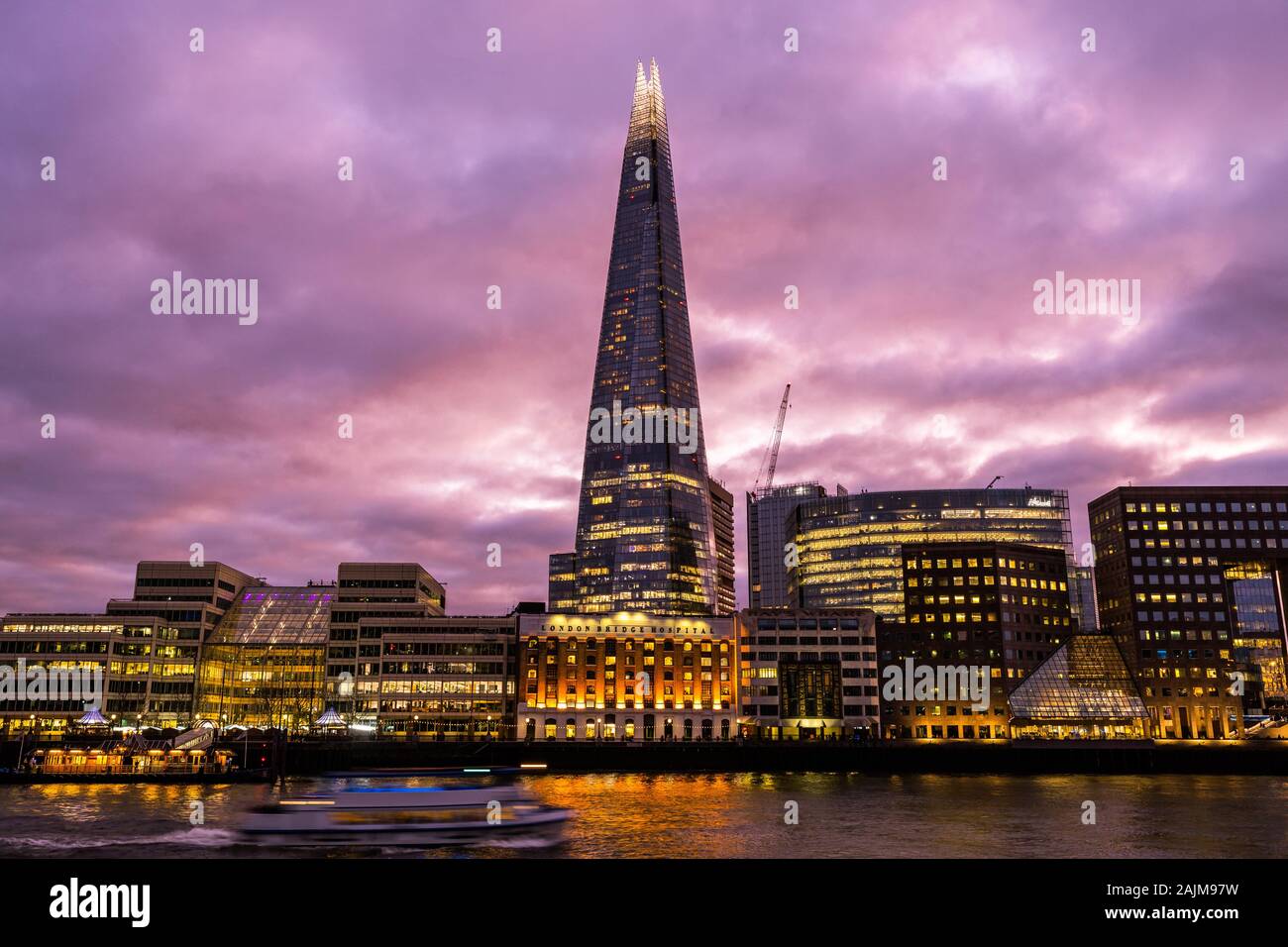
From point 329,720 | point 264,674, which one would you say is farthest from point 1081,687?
point 264,674

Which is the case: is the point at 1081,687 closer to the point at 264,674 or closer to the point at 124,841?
the point at 264,674

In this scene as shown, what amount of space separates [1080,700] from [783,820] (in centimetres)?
13428

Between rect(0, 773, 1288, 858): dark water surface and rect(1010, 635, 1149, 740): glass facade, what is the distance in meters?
62.2

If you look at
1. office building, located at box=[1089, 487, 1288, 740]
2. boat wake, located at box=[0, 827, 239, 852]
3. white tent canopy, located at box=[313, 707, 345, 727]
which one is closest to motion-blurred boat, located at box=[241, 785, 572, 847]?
boat wake, located at box=[0, 827, 239, 852]

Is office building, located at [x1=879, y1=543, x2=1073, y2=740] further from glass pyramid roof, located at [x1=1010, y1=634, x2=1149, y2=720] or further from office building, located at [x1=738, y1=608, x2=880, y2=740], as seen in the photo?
office building, located at [x1=738, y1=608, x2=880, y2=740]

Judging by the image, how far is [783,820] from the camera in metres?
71.1

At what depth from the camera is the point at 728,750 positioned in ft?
470

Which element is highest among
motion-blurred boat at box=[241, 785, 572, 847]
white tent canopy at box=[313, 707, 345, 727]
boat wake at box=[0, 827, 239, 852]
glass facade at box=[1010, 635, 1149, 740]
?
motion-blurred boat at box=[241, 785, 572, 847]

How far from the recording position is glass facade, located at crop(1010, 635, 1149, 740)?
178250 mm

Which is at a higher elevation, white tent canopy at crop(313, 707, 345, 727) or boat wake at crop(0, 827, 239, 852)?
boat wake at crop(0, 827, 239, 852)

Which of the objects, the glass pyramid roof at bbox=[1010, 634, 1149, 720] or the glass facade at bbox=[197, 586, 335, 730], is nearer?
the glass pyramid roof at bbox=[1010, 634, 1149, 720]
